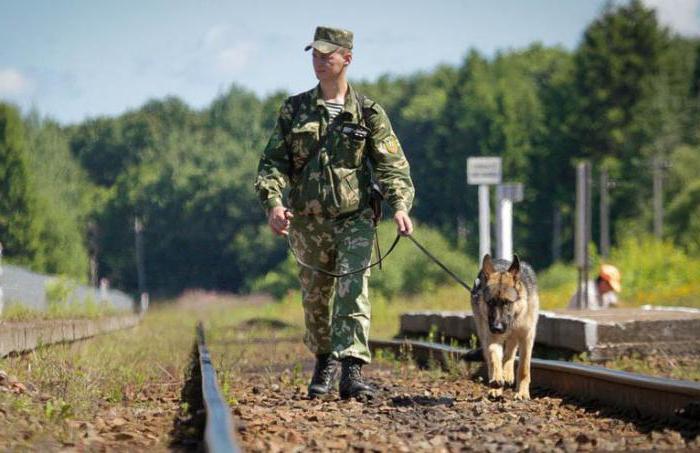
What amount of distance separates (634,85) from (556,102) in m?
7.00

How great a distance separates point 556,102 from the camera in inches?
3620

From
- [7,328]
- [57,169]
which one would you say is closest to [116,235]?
[57,169]

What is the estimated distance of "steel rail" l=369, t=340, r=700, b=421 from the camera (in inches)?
284

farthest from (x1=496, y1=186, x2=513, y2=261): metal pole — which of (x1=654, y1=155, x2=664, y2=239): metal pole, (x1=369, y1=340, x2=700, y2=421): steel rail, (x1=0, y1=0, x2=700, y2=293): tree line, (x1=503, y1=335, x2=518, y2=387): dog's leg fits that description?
(x1=654, y1=155, x2=664, y2=239): metal pole

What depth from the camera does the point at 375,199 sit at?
29.5 ft

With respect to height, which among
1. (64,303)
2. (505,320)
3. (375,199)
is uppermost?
(375,199)

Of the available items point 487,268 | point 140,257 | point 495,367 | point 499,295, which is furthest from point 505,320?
point 140,257

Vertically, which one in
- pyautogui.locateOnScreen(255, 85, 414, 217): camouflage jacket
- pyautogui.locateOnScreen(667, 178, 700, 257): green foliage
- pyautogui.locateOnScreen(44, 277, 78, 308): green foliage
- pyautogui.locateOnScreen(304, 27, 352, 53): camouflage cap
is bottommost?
pyautogui.locateOnScreen(44, 277, 78, 308): green foliage

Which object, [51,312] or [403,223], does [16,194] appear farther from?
[403,223]

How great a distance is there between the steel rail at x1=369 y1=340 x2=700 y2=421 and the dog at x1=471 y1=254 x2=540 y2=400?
31 centimetres

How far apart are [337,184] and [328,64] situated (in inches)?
30.1

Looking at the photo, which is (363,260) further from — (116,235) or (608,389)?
(116,235)

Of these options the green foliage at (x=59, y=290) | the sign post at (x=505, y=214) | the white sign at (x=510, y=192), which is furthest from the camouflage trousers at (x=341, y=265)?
the green foliage at (x=59, y=290)

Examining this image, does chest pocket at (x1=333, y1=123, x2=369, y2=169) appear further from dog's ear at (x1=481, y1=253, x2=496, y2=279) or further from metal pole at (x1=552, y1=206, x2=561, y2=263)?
metal pole at (x1=552, y1=206, x2=561, y2=263)
